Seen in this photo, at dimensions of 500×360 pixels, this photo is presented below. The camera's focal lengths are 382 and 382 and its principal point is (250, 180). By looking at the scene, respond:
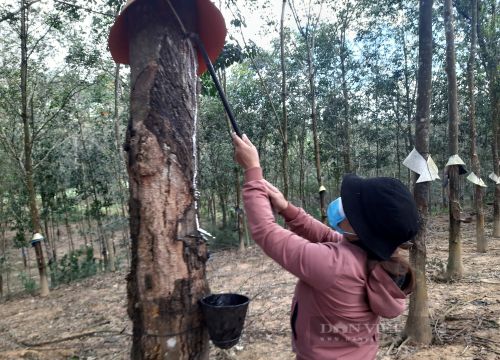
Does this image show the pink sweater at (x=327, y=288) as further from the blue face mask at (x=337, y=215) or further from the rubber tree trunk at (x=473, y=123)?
the rubber tree trunk at (x=473, y=123)

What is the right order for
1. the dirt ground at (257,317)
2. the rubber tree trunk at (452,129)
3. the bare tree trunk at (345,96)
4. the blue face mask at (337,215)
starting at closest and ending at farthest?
the blue face mask at (337,215) → the dirt ground at (257,317) → the rubber tree trunk at (452,129) → the bare tree trunk at (345,96)

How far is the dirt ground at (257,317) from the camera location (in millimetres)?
3690

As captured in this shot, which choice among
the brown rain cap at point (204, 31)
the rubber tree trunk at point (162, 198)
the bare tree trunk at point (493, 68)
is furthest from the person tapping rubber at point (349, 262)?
the bare tree trunk at point (493, 68)

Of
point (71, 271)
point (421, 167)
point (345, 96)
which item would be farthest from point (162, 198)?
point (345, 96)

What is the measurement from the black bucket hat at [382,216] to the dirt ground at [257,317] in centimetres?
252

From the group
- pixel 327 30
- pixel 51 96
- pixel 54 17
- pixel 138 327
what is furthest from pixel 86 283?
pixel 327 30

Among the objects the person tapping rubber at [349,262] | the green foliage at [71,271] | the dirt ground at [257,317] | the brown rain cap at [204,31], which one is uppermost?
the brown rain cap at [204,31]

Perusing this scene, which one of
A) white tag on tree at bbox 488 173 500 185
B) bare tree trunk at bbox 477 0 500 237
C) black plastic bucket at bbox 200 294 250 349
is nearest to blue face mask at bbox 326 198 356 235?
black plastic bucket at bbox 200 294 250 349

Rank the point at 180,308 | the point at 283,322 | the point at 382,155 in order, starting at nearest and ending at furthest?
the point at 180,308, the point at 283,322, the point at 382,155

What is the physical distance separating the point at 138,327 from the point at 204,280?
1.05ft

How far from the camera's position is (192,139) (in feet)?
5.56

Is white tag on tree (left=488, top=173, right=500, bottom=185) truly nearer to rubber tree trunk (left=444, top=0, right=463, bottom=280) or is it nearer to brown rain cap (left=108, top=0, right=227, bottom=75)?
rubber tree trunk (left=444, top=0, right=463, bottom=280)

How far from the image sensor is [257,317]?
16.6ft

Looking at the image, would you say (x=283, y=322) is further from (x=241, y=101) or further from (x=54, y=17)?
(x=241, y=101)
